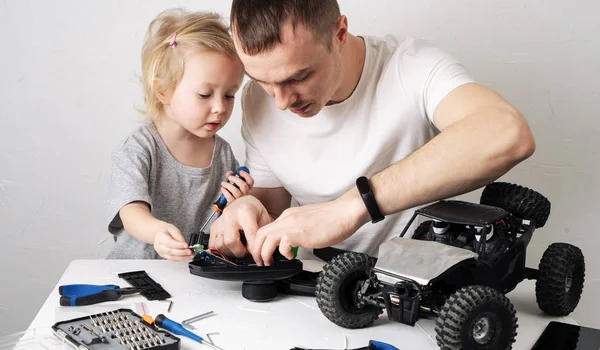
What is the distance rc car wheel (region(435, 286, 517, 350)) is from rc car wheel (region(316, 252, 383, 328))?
0.53 ft

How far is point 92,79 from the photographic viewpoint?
A: 2.06m

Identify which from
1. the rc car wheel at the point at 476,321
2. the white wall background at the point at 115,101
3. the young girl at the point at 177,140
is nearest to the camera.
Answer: the rc car wheel at the point at 476,321

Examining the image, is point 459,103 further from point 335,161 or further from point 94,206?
point 94,206

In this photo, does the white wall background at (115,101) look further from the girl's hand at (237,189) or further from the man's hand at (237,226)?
the man's hand at (237,226)

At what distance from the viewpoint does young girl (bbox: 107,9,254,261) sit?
5.15 ft

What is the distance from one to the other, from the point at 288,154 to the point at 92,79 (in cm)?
80

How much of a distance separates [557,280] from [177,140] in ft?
3.31

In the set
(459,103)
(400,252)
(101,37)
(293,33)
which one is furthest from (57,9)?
(400,252)

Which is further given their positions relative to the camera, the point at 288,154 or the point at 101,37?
the point at 101,37

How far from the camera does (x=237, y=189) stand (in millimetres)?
1522

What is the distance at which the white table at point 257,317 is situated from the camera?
3.36ft

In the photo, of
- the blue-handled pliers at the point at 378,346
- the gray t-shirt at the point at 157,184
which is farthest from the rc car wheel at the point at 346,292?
the gray t-shirt at the point at 157,184

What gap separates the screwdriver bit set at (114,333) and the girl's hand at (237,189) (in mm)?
520

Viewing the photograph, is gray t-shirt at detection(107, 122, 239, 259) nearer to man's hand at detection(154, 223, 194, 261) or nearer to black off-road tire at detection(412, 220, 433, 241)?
man's hand at detection(154, 223, 194, 261)
